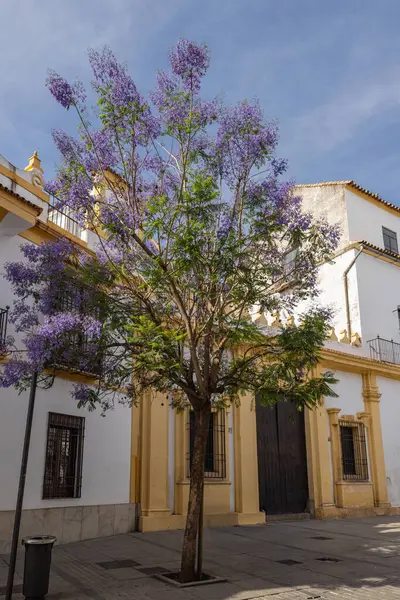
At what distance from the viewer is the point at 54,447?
10.6 meters

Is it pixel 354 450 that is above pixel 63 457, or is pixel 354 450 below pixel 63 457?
above

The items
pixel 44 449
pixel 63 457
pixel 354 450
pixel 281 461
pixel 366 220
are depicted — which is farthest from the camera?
pixel 366 220

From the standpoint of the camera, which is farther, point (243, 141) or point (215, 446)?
point (215, 446)

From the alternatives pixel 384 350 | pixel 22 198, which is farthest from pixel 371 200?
pixel 22 198

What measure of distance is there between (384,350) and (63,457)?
436 inches

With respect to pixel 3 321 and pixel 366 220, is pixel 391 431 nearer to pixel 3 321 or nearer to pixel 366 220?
pixel 366 220

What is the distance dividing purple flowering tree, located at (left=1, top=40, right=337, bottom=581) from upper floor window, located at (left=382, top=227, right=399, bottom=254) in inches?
469

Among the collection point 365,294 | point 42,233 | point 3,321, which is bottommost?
point 3,321

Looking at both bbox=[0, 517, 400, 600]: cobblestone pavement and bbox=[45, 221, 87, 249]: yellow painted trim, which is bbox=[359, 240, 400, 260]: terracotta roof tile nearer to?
bbox=[0, 517, 400, 600]: cobblestone pavement

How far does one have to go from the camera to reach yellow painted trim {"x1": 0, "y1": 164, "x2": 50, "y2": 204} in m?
10.3

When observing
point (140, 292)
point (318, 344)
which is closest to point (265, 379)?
point (318, 344)

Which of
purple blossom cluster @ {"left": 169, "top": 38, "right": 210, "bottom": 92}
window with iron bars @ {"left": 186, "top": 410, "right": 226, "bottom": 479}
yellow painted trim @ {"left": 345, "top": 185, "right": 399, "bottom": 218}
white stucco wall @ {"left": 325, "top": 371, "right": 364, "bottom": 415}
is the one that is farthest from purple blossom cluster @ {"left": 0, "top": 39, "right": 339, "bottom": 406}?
yellow painted trim @ {"left": 345, "top": 185, "right": 399, "bottom": 218}

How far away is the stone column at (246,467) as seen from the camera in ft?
42.9

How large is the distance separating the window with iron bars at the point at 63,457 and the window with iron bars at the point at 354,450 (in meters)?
8.09
